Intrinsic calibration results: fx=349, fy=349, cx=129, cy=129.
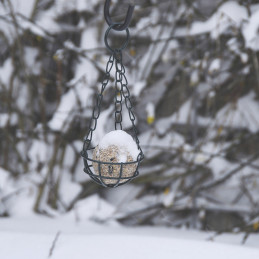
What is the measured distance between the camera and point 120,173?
138 centimetres

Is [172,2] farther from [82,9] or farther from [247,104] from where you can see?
[247,104]

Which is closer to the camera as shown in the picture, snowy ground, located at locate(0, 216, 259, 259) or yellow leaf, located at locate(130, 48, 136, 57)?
snowy ground, located at locate(0, 216, 259, 259)

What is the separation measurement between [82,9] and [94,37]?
8.9 inches

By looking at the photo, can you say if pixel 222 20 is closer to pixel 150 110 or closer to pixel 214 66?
pixel 214 66

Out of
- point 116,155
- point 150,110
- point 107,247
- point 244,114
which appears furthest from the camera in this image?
point 244,114

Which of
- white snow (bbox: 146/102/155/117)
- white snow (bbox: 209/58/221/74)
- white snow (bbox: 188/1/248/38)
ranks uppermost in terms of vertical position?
white snow (bbox: 188/1/248/38)

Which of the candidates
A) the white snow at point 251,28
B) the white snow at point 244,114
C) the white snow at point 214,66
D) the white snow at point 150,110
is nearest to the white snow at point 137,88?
the white snow at point 150,110

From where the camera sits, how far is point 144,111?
2.84m

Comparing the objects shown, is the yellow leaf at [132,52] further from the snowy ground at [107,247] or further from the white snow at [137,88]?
the snowy ground at [107,247]

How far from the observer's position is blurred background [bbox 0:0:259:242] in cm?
267

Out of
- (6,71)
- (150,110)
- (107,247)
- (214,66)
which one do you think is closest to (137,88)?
(150,110)

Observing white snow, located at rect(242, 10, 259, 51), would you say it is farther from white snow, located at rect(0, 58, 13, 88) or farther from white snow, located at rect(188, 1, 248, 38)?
white snow, located at rect(0, 58, 13, 88)

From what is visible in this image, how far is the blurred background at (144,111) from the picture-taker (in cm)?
267

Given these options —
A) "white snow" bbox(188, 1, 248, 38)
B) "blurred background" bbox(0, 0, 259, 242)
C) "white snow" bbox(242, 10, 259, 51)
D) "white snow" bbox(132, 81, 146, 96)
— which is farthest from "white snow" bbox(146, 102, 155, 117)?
"white snow" bbox(242, 10, 259, 51)
